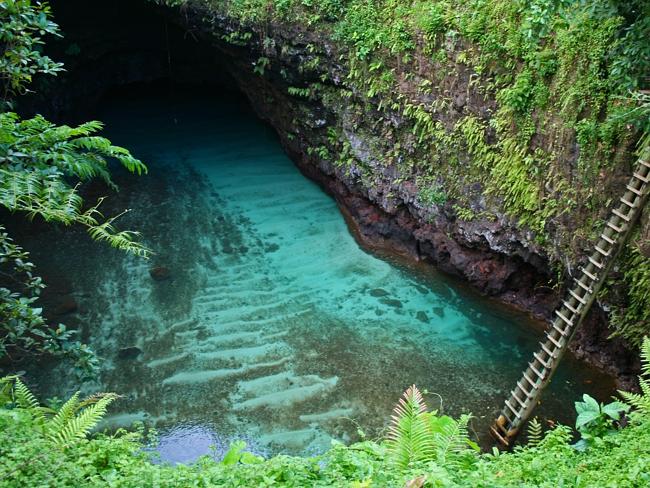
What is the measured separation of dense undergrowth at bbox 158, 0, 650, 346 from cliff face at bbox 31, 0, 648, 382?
28mm

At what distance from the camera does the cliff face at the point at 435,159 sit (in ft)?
25.7

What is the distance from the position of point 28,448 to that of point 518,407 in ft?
18.3

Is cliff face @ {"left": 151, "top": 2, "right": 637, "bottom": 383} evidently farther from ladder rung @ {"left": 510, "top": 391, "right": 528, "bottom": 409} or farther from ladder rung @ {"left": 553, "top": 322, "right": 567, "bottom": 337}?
ladder rung @ {"left": 510, "top": 391, "right": 528, "bottom": 409}

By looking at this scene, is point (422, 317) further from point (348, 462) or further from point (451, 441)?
point (348, 462)

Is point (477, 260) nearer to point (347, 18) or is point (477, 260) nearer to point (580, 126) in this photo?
point (580, 126)

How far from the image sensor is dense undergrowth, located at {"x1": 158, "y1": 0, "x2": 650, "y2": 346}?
6934 millimetres

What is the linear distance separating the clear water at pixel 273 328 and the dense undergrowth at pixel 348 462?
219 centimetres

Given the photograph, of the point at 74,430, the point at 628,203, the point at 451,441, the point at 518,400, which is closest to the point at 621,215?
the point at 628,203

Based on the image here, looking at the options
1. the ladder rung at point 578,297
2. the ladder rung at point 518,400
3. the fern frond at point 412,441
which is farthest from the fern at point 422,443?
the ladder rung at point 578,297

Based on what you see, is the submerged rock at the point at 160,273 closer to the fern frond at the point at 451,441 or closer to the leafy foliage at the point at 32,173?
the leafy foliage at the point at 32,173

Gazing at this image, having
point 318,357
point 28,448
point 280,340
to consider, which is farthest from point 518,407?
point 28,448

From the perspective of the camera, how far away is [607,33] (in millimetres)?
6922

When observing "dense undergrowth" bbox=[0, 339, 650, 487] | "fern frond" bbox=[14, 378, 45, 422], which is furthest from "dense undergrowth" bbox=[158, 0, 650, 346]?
"fern frond" bbox=[14, 378, 45, 422]

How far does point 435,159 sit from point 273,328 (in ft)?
12.7
